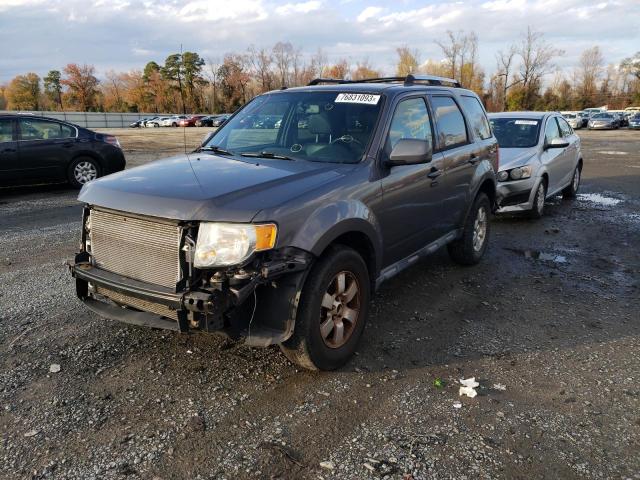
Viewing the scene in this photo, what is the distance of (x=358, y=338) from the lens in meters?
3.85

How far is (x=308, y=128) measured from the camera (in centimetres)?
439

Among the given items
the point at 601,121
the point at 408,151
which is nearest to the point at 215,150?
the point at 408,151

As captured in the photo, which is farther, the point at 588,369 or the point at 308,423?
the point at 588,369

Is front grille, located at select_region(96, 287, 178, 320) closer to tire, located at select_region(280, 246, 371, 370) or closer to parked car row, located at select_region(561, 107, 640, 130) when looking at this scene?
tire, located at select_region(280, 246, 371, 370)

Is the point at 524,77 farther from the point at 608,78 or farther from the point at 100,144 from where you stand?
the point at 100,144

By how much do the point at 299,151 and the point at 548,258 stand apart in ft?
13.1

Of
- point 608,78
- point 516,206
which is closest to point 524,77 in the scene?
point 608,78

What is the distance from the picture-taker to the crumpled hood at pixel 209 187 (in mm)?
3076

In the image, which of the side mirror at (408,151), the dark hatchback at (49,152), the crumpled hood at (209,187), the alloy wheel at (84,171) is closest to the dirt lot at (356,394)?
the crumpled hood at (209,187)

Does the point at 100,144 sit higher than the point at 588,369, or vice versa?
the point at 100,144

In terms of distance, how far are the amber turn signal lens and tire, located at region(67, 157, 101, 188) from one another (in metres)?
9.14

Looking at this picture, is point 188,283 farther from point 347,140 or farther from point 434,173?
point 434,173

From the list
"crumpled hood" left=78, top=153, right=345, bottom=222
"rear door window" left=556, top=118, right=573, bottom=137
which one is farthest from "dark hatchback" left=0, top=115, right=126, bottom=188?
"rear door window" left=556, top=118, right=573, bottom=137

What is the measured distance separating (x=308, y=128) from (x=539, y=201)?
5.78 m
